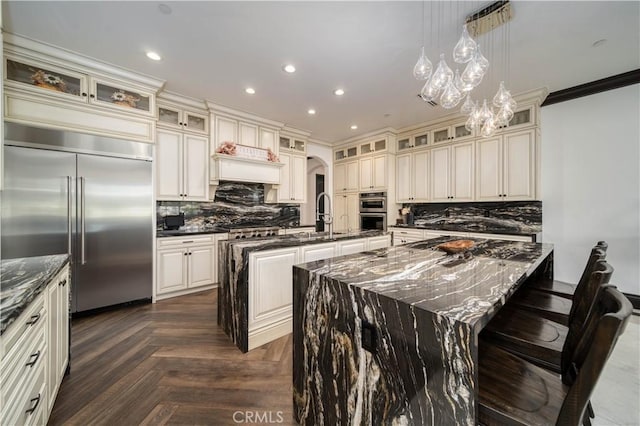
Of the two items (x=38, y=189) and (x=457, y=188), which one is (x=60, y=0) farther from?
(x=457, y=188)

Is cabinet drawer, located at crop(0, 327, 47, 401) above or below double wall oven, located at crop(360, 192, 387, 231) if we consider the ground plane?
below

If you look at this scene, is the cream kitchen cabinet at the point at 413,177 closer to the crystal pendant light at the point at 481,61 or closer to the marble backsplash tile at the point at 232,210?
the marble backsplash tile at the point at 232,210

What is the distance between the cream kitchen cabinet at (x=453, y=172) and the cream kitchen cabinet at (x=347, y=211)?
1673mm

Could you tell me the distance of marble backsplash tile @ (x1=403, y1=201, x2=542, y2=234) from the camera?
3.64 m

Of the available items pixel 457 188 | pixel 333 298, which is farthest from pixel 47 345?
pixel 457 188

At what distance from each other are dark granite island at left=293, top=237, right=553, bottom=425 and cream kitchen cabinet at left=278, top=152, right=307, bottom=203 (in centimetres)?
347

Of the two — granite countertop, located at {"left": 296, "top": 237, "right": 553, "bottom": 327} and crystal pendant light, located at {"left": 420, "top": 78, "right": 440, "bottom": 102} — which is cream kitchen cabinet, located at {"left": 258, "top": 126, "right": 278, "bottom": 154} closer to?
crystal pendant light, located at {"left": 420, "top": 78, "right": 440, "bottom": 102}

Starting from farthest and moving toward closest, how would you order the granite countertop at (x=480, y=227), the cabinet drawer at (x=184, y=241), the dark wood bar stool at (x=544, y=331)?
the granite countertop at (x=480, y=227), the cabinet drawer at (x=184, y=241), the dark wood bar stool at (x=544, y=331)

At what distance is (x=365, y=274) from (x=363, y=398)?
1.76 feet

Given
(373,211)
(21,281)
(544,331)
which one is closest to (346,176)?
(373,211)

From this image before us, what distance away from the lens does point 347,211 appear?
5738mm

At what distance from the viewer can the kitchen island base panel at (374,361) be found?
78cm

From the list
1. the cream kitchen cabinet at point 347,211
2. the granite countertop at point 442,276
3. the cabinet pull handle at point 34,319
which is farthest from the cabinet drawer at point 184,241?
the cream kitchen cabinet at point 347,211
